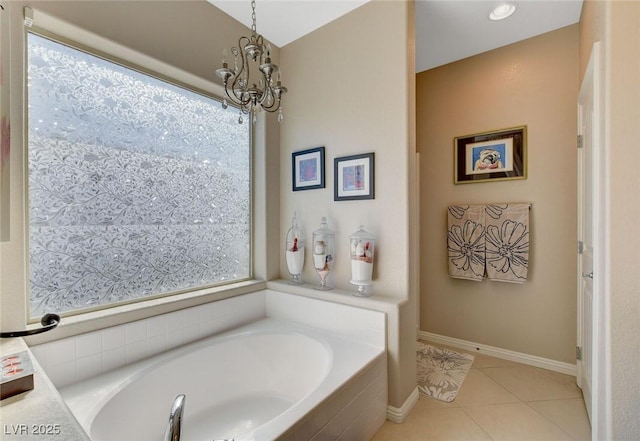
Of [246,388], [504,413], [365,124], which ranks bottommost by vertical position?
[504,413]

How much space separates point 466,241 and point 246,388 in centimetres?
223

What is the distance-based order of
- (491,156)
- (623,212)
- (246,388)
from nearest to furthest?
(623,212)
(246,388)
(491,156)

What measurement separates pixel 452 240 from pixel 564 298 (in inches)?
37.0

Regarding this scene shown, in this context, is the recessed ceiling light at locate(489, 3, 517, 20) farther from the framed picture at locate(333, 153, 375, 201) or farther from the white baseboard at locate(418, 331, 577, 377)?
the white baseboard at locate(418, 331, 577, 377)

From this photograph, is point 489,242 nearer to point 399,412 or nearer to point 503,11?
point 399,412

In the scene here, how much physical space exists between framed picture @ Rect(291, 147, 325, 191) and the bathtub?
1119mm

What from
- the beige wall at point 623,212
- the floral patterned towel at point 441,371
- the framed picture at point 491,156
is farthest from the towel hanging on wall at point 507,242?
the beige wall at point 623,212

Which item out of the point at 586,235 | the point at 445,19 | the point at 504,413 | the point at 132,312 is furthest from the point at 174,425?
the point at 445,19

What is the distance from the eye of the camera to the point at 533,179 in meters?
2.46

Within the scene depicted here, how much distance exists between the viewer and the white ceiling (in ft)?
6.86

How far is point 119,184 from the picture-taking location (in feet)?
5.71

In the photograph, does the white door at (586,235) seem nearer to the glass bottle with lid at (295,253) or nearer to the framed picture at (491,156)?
the framed picture at (491,156)

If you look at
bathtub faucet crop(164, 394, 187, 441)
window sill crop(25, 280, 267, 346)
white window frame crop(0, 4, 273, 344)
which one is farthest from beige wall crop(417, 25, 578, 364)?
bathtub faucet crop(164, 394, 187, 441)

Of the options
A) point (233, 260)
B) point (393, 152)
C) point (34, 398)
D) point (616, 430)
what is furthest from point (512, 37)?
point (34, 398)
